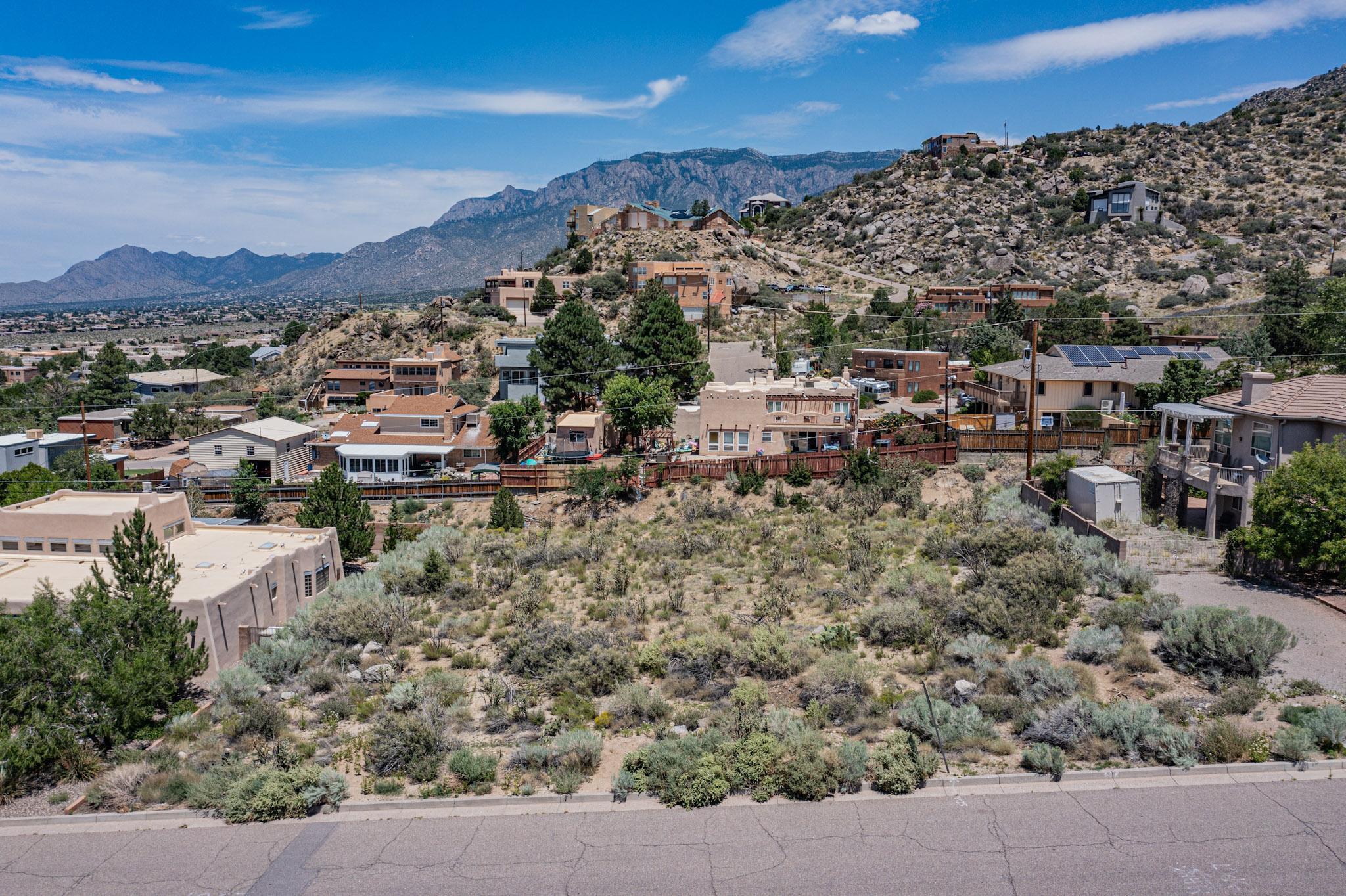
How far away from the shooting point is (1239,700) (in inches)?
592

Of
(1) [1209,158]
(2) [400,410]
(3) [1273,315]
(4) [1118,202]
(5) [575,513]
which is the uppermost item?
(1) [1209,158]

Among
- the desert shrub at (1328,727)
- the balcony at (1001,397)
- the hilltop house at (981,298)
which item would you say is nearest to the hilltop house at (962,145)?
the hilltop house at (981,298)

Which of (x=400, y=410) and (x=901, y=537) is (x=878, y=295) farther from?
(x=901, y=537)

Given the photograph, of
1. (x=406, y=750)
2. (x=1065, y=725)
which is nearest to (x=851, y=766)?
(x=1065, y=725)

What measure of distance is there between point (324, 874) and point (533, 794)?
10.7 feet

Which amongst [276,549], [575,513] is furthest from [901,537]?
[276,549]

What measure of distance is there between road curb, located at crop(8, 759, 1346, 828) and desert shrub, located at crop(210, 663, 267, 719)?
3825 mm

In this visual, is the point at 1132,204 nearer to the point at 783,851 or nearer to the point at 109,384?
the point at 783,851

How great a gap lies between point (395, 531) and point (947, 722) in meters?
25.6

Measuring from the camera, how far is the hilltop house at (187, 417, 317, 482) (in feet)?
160

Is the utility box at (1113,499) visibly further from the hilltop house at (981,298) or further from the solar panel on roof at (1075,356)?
the hilltop house at (981,298)

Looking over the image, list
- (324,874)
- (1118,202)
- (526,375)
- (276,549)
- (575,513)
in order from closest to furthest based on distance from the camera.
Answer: (324,874) → (276,549) → (575,513) → (526,375) → (1118,202)

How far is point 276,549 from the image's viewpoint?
27.3 m

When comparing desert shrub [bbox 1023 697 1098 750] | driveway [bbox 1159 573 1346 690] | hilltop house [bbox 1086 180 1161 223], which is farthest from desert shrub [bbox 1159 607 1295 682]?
hilltop house [bbox 1086 180 1161 223]
